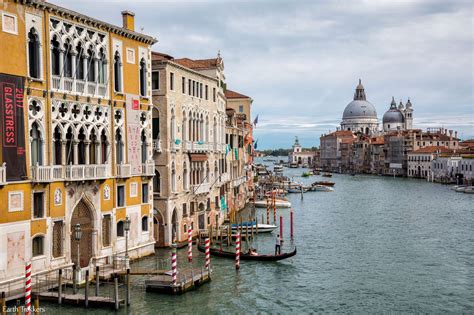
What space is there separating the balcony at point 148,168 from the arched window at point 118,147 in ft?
4.80

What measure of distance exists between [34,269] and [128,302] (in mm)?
2714

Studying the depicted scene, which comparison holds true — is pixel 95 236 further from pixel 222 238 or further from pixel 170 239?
pixel 222 238

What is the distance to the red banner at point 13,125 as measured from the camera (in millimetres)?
14672

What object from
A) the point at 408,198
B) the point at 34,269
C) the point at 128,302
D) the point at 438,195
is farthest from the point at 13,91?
the point at 438,195

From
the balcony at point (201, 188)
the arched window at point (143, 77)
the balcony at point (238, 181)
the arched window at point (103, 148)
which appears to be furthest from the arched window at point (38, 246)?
the balcony at point (238, 181)

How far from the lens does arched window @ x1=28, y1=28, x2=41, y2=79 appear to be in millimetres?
15695

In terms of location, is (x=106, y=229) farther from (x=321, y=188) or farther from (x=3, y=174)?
(x=321, y=188)

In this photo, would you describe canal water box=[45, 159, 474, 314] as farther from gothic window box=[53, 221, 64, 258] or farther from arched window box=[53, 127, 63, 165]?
arched window box=[53, 127, 63, 165]

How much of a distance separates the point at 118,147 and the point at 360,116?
146 metres

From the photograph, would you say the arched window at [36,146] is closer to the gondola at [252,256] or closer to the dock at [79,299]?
the dock at [79,299]

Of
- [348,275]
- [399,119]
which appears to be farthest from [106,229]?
[399,119]

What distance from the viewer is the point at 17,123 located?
15.1m

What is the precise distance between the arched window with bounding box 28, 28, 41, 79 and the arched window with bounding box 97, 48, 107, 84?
287cm

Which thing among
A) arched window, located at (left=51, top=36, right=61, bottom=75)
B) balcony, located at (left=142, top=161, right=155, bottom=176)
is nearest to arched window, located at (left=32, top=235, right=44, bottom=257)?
arched window, located at (left=51, top=36, right=61, bottom=75)
